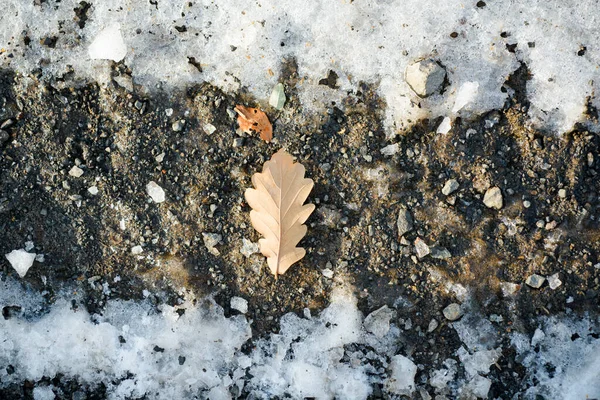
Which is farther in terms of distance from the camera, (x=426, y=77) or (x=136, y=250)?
(x=136, y=250)

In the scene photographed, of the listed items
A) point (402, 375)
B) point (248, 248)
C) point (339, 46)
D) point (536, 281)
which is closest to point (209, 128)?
point (248, 248)

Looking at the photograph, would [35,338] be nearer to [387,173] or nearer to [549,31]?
[387,173]

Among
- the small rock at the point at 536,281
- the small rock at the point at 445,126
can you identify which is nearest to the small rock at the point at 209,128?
the small rock at the point at 445,126

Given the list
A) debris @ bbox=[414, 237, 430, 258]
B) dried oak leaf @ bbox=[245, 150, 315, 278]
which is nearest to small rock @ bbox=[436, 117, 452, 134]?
debris @ bbox=[414, 237, 430, 258]

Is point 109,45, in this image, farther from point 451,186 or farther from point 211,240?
point 451,186

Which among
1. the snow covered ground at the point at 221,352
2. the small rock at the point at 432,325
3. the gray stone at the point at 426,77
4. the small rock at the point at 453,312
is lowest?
the snow covered ground at the point at 221,352

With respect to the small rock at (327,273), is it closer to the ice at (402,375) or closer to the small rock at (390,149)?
the ice at (402,375)
